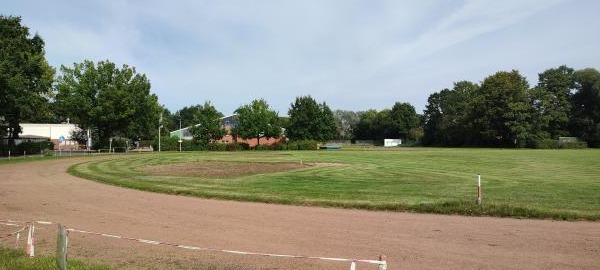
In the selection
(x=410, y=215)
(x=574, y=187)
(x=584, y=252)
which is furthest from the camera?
(x=574, y=187)

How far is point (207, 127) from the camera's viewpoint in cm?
8875

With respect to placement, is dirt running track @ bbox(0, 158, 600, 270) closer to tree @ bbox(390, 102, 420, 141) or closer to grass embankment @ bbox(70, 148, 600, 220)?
grass embankment @ bbox(70, 148, 600, 220)

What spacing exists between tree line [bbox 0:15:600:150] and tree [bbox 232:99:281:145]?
0.19m

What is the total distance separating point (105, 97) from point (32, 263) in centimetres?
6659

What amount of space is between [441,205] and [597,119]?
11039 cm

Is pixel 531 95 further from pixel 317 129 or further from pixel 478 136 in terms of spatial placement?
pixel 317 129

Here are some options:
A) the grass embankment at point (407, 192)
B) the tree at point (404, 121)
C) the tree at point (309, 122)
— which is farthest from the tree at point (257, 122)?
the tree at point (404, 121)

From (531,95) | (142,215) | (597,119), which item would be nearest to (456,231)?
(142,215)

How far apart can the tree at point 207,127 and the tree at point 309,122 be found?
16457 millimetres

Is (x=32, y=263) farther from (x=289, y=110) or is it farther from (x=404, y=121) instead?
(x=404, y=121)

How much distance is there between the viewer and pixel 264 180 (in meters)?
25.0

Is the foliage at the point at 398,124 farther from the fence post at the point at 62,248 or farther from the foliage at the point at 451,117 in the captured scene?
the fence post at the point at 62,248

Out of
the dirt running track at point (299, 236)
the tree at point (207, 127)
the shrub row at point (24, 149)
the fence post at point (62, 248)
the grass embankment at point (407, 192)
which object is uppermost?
the tree at point (207, 127)

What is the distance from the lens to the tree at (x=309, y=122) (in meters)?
101
